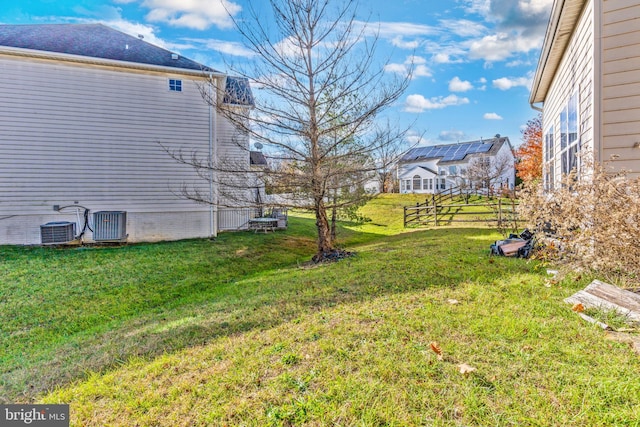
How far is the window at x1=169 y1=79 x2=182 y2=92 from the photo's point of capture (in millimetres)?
11797

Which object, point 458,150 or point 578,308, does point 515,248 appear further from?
point 458,150

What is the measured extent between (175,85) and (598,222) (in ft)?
42.5

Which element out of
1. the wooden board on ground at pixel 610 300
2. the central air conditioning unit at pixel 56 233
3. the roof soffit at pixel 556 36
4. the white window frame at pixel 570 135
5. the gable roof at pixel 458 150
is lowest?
the wooden board on ground at pixel 610 300

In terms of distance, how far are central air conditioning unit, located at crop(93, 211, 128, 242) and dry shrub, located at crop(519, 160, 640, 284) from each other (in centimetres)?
1163

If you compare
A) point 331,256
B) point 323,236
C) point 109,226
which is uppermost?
point 109,226

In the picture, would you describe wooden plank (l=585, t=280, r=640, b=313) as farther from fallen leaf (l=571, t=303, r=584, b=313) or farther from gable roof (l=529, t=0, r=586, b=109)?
gable roof (l=529, t=0, r=586, b=109)

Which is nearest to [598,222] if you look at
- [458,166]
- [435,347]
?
[435,347]

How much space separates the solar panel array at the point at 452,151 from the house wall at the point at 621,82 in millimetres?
27755

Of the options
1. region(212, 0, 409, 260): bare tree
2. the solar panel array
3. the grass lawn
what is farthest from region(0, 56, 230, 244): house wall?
the solar panel array

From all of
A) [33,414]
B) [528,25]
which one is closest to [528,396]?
[33,414]

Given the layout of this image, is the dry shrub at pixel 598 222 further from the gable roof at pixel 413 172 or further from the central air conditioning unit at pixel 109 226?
the gable roof at pixel 413 172

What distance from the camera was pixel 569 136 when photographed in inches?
254

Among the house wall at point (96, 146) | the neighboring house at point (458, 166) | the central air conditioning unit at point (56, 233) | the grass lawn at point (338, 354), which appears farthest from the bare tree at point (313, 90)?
the neighboring house at point (458, 166)

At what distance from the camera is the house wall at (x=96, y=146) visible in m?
10.1
